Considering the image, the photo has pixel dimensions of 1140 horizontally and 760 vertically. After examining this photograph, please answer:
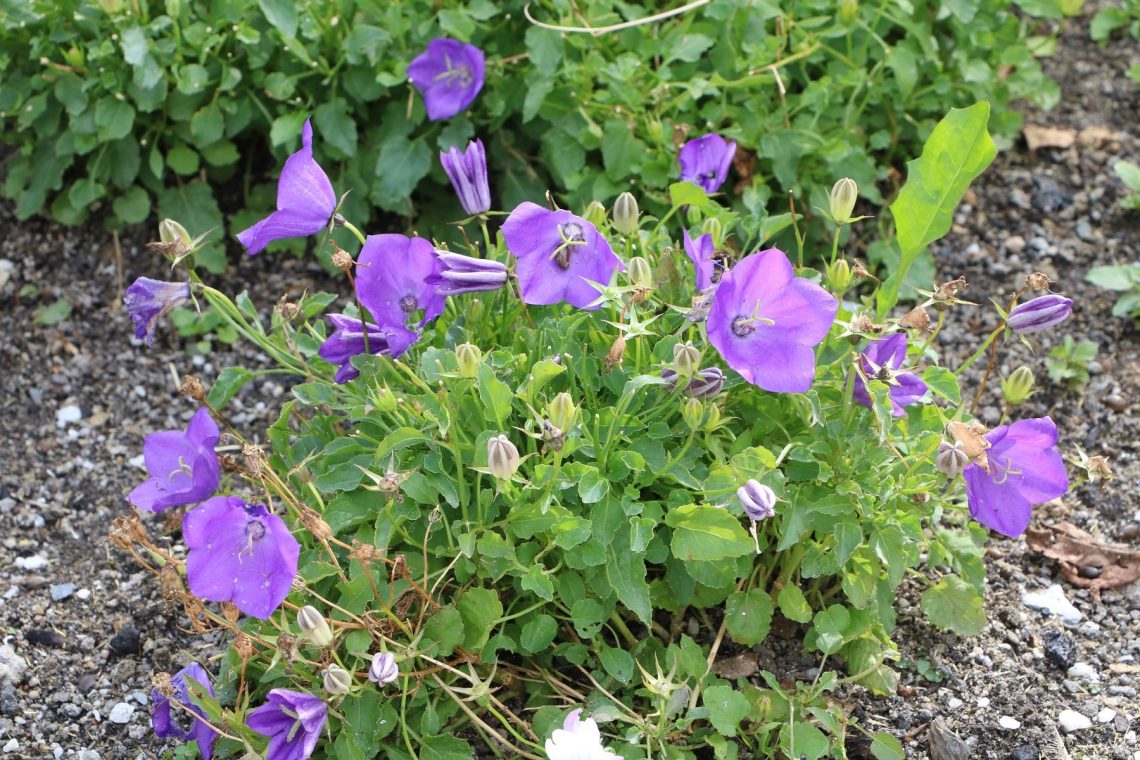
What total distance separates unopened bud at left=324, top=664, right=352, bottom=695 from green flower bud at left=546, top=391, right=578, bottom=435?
19.3 inches

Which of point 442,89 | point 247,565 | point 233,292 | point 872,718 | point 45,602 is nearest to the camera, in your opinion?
point 247,565

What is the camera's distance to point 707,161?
9.28 ft

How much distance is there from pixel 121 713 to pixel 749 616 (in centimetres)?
119

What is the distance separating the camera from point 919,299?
361 cm

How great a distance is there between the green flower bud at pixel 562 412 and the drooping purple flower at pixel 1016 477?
0.69 meters

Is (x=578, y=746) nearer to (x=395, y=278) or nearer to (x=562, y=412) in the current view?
(x=562, y=412)

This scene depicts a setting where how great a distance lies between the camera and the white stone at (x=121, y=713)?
8.39 feet

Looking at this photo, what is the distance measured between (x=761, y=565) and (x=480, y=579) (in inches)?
20.8

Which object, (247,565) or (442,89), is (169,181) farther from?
(247,565)

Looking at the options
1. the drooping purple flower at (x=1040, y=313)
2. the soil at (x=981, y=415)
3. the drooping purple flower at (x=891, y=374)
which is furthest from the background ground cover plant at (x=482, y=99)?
the drooping purple flower at (x=1040, y=313)

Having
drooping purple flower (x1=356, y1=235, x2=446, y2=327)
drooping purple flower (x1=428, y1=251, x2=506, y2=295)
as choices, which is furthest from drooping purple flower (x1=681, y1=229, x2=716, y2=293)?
drooping purple flower (x1=356, y1=235, x2=446, y2=327)

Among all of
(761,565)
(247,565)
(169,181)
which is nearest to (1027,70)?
(761,565)

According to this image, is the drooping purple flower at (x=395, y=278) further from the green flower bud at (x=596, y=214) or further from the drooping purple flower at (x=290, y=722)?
the drooping purple flower at (x=290, y=722)

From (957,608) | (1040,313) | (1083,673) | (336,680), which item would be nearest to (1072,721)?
(1083,673)
